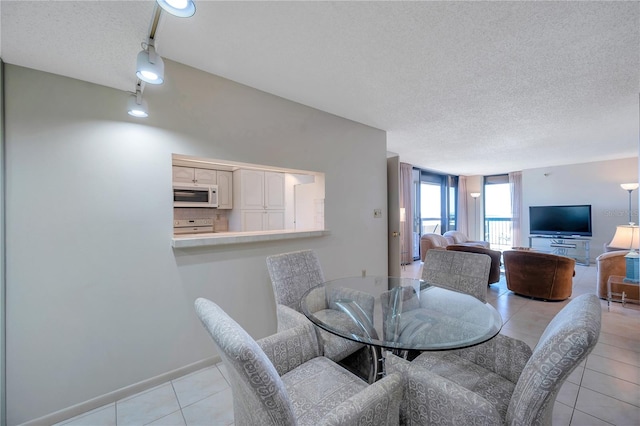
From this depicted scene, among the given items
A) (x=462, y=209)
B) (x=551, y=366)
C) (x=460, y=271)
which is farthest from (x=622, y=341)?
(x=462, y=209)

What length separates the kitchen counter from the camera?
79.6 inches

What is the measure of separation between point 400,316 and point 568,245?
6927 millimetres

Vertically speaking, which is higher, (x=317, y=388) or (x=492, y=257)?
(x=492, y=257)

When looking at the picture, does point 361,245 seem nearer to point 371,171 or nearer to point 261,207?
point 371,171

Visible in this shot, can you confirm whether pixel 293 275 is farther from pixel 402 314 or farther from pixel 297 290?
pixel 402 314

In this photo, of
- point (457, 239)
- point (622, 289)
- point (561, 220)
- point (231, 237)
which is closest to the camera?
point (231, 237)

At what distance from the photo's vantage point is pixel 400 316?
1.84 m

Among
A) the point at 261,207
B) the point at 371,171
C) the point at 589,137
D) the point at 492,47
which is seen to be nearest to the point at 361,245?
the point at 371,171

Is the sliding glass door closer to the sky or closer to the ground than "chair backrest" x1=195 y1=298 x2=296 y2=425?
closer to the sky

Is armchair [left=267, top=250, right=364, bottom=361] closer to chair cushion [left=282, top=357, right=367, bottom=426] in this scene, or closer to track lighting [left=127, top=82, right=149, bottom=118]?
chair cushion [left=282, top=357, right=367, bottom=426]

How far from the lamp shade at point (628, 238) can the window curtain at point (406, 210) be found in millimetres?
3237

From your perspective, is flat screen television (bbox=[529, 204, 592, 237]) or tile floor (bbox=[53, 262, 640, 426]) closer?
tile floor (bbox=[53, 262, 640, 426])

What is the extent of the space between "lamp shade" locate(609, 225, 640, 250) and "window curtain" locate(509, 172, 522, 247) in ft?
12.6

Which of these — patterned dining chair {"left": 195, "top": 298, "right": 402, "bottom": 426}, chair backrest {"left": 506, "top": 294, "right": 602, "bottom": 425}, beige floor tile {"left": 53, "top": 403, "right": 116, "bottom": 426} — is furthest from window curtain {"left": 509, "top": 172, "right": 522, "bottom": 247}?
beige floor tile {"left": 53, "top": 403, "right": 116, "bottom": 426}
